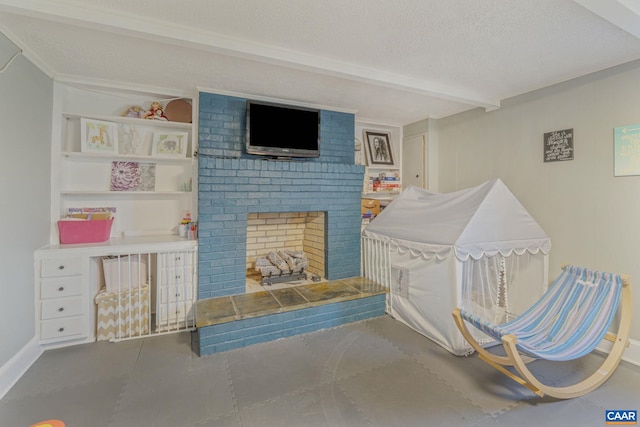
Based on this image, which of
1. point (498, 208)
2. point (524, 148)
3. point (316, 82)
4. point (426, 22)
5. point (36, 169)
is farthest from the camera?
point (524, 148)

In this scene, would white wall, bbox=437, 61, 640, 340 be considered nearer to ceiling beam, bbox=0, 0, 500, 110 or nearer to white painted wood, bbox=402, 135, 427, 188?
white painted wood, bbox=402, 135, 427, 188

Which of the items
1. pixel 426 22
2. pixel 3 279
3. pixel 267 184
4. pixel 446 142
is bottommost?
pixel 3 279

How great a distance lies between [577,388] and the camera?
→ 1.93 meters

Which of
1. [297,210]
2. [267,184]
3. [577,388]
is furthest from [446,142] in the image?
[577,388]

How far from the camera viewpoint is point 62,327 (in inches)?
97.2

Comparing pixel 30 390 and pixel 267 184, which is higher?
pixel 267 184

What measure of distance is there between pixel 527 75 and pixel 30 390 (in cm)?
468

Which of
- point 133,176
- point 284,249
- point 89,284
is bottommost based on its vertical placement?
point 89,284

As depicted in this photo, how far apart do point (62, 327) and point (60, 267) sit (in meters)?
0.53

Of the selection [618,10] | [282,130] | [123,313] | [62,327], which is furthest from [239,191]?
[618,10]

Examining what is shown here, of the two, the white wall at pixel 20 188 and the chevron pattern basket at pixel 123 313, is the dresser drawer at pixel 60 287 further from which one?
the chevron pattern basket at pixel 123 313

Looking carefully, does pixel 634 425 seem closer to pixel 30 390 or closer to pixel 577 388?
pixel 577 388

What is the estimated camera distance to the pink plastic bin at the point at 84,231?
261cm

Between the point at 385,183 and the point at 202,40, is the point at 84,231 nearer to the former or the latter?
the point at 202,40
